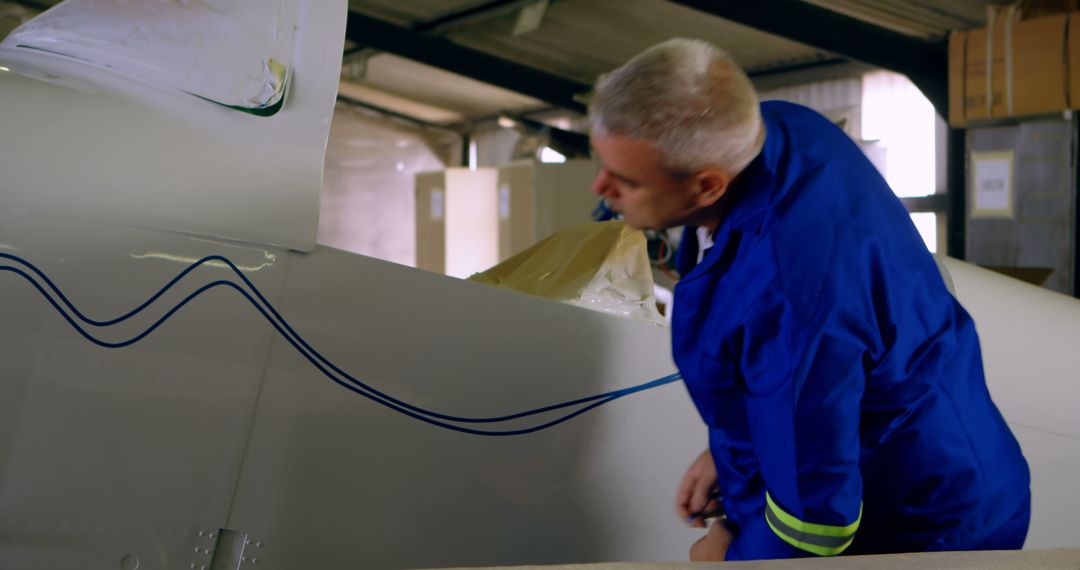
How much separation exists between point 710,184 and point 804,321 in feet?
0.72

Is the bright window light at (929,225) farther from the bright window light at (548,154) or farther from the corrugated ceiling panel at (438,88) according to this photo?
the corrugated ceiling panel at (438,88)

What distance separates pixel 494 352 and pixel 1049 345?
145 cm

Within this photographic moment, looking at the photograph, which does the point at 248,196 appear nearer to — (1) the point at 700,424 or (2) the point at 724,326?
(2) the point at 724,326

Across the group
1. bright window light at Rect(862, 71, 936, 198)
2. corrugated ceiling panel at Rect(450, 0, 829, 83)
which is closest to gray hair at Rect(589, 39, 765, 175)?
corrugated ceiling panel at Rect(450, 0, 829, 83)

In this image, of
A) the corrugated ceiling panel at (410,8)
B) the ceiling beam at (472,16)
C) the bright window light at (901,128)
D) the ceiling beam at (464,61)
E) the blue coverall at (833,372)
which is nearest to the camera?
the blue coverall at (833,372)

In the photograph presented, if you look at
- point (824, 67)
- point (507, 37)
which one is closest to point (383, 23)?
point (507, 37)

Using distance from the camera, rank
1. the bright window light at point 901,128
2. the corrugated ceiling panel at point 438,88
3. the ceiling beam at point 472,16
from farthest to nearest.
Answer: the corrugated ceiling panel at point 438,88, the ceiling beam at point 472,16, the bright window light at point 901,128

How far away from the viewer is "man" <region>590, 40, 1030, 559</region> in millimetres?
1210

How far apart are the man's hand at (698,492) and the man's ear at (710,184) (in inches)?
23.8

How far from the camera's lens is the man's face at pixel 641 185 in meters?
1.25

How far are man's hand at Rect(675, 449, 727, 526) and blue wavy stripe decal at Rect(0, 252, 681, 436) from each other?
0.34 m

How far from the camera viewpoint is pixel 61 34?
191 cm

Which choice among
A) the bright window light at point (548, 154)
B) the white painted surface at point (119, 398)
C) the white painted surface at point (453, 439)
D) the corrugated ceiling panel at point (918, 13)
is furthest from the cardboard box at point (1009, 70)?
the white painted surface at point (119, 398)

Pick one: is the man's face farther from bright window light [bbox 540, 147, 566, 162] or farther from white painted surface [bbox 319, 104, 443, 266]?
white painted surface [bbox 319, 104, 443, 266]
